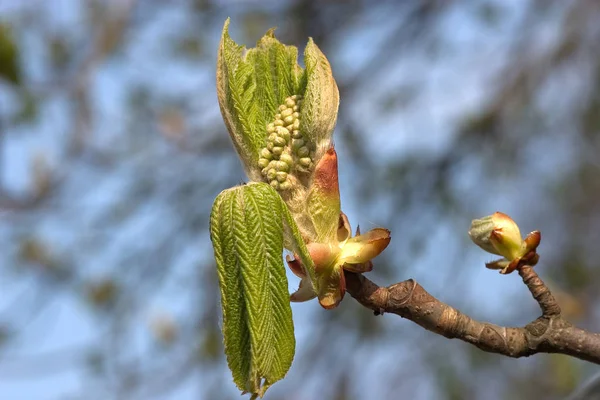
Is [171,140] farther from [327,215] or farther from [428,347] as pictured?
[327,215]

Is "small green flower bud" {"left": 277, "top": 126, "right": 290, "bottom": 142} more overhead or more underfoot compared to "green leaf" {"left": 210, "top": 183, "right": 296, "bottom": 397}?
more overhead

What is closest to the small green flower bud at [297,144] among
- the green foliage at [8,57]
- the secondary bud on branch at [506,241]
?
the secondary bud on branch at [506,241]

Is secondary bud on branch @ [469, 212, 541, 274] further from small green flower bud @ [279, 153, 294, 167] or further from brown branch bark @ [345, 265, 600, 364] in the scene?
small green flower bud @ [279, 153, 294, 167]

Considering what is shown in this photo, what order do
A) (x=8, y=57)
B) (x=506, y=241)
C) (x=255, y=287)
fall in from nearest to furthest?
1. (x=255, y=287)
2. (x=506, y=241)
3. (x=8, y=57)

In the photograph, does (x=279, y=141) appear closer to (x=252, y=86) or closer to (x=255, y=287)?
(x=252, y=86)

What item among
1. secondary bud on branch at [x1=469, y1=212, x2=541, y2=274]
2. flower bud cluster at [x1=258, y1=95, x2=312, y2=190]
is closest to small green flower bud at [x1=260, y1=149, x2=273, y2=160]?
flower bud cluster at [x1=258, y1=95, x2=312, y2=190]

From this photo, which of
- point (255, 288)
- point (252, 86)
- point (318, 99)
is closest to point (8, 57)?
point (252, 86)

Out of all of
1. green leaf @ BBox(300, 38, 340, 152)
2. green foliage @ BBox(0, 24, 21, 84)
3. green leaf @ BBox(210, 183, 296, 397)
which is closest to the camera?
green leaf @ BBox(210, 183, 296, 397)
